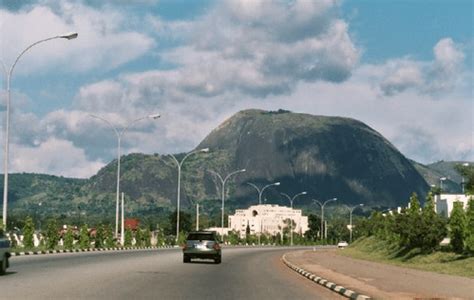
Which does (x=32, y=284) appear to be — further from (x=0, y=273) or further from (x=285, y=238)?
(x=285, y=238)

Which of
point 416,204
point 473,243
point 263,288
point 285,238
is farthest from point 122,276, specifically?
point 285,238

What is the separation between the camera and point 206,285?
923 inches

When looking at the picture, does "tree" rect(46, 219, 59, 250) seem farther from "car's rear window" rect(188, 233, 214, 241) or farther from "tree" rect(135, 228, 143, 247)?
"tree" rect(135, 228, 143, 247)

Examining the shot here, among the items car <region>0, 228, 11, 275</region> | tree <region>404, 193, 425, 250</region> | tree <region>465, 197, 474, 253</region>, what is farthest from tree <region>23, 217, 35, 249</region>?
car <region>0, 228, 11, 275</region>

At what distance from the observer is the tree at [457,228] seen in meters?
48.7

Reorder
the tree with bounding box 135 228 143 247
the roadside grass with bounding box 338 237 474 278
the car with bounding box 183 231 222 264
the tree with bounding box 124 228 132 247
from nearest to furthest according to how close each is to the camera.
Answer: the roadside grass with bounding box 338 237 474 278 → the car with bounding box 183 231 222 264 → the tree with bounding box 124 228 132 247 → the tree with bounding box 135 228 143 247

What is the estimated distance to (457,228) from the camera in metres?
49.4

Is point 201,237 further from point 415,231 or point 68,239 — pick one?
A: point 68,239

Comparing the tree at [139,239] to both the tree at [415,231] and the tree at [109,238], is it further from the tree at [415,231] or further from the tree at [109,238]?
the tree at [415,231]

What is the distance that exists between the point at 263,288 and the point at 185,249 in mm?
19140

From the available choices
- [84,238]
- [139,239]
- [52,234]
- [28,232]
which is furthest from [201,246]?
[139,239]

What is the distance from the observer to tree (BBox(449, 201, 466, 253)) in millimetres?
48719

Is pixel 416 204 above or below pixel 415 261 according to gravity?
above

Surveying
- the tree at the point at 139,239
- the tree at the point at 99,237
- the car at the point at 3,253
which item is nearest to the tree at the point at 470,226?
the car at the point at 3,253
